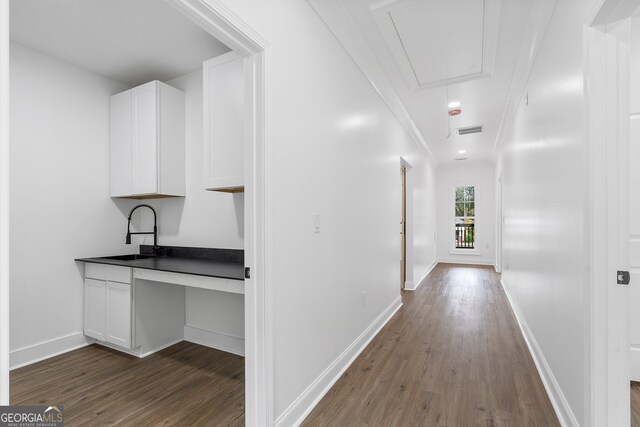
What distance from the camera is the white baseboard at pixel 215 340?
2768 millimetres

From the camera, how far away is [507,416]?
1.84 meters

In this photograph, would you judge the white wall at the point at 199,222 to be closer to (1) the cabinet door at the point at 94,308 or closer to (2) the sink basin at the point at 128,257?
(2) the sink basin at the point at 128,257

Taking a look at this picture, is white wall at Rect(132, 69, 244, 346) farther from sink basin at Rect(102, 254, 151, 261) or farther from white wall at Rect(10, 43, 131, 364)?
white wall at Rect(10, 43, 131, 364)

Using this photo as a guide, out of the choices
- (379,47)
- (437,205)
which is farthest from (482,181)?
(379,47)

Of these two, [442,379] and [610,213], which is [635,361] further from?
[610,213]

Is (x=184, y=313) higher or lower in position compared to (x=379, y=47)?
lower

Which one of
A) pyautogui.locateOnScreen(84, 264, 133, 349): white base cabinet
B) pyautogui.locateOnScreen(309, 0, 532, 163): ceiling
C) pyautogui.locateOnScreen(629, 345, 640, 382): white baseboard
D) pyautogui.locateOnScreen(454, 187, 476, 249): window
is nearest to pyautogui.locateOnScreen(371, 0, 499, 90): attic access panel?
pyautogui.locateOnScreen(309, 0, 532, 163): ceiling

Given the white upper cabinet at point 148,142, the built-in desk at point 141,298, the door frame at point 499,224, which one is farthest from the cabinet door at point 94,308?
the door frame at point 499,224

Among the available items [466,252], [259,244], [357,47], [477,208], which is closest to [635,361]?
[259,244]

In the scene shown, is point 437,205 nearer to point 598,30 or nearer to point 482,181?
point 482,181

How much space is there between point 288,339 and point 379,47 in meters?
2.41

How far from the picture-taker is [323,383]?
6.93 ft

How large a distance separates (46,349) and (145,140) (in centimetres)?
198

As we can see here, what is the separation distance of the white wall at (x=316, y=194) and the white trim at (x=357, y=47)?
6 centimetres
